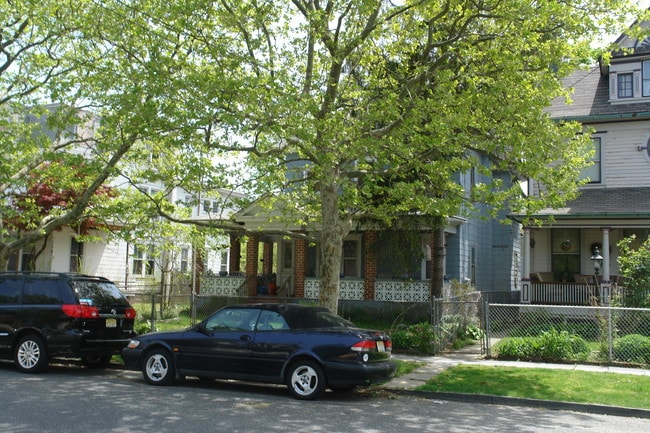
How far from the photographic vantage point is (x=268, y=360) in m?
9.86

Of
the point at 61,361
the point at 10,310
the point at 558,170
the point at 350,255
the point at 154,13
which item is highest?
the point at 154,13

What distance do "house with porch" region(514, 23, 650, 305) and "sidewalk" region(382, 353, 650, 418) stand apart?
7353 millimetres

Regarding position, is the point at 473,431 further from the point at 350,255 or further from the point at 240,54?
the point at 350,255

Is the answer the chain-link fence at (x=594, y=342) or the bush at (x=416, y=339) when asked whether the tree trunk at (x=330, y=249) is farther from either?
the chain-link fence at (x=594, y=342)

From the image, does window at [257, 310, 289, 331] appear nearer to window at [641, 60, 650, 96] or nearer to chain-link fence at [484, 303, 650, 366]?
chain-link fence at [484, 303, 650, 366]

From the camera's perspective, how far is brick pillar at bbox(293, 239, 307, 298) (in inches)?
881

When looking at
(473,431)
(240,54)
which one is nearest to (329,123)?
(240,54)

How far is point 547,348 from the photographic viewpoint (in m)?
13.3

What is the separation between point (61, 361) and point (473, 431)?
9268mm

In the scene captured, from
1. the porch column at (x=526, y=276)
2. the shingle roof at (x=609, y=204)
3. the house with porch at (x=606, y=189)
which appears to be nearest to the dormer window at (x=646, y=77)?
the house with porch at (x=606, y=189)

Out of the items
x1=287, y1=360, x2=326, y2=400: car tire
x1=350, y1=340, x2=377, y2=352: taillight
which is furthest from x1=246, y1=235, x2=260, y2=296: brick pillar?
x1=350, y1=340, x2=377, y2=352: taillight

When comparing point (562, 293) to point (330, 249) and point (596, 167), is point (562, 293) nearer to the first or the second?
point (596, 167)

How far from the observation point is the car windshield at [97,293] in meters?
11.7

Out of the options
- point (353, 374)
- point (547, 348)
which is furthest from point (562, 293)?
point (353, 374)
